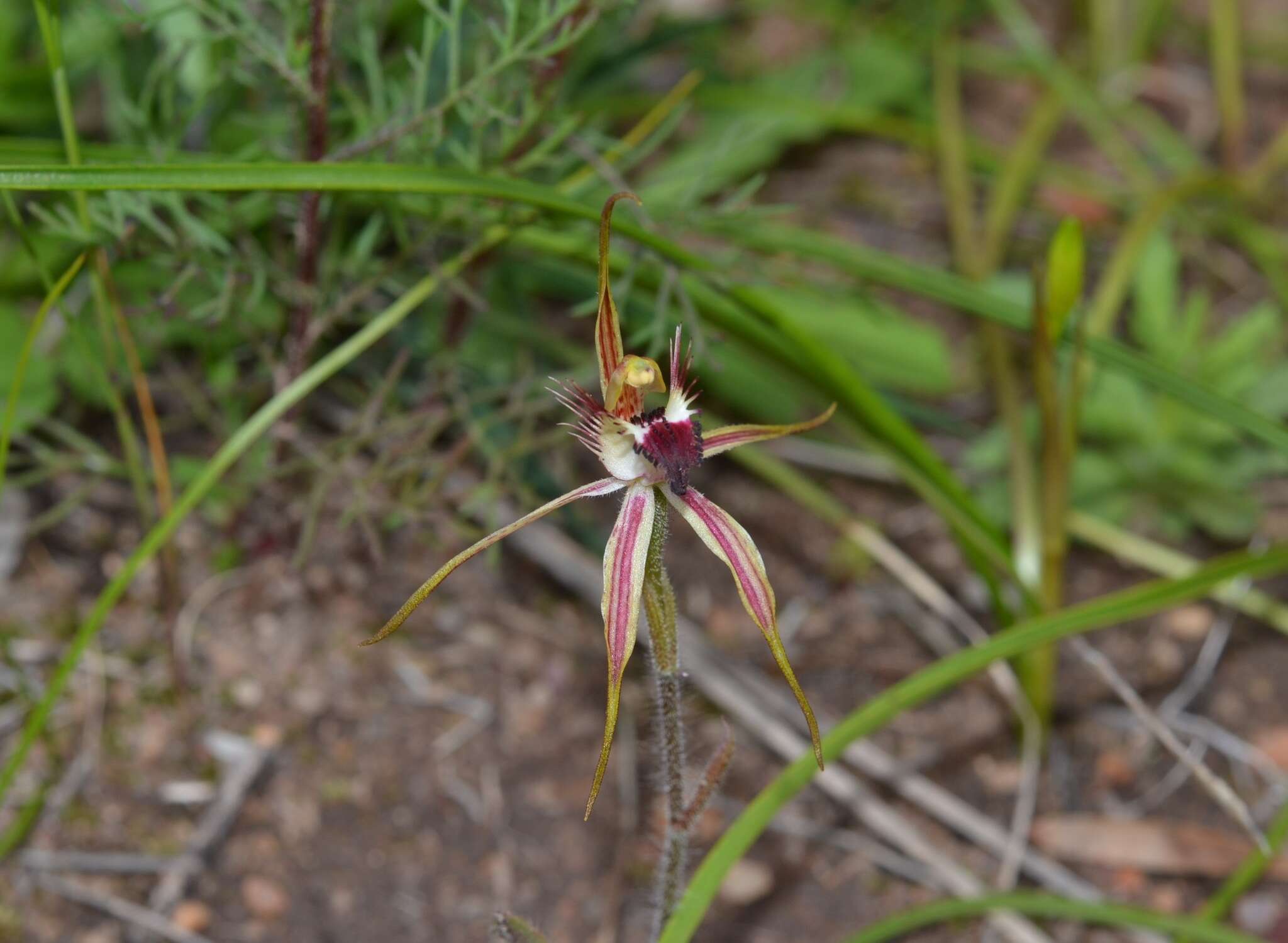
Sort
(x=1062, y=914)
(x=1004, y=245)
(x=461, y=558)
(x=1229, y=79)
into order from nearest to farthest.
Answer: (x=461, y=558)
(x=1062, y=914)
(x=1004, y=245)
(x=1229, y=79)

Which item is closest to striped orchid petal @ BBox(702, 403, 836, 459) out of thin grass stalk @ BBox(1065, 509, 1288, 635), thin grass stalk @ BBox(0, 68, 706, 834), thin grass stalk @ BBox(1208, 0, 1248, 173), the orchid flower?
the orchid flower

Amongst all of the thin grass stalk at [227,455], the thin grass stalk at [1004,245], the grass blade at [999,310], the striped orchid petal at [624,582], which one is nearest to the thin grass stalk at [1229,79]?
the thin grass stalk at [1004,245]

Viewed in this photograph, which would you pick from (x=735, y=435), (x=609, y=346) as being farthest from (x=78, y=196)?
(x=735, y=435)

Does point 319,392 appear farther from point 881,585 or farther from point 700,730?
point 881,585

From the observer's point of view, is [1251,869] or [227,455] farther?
[1251,869]

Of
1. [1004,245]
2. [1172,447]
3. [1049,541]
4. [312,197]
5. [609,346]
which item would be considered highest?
[1004,245]

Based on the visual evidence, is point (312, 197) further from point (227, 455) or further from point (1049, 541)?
point (1049, 541)

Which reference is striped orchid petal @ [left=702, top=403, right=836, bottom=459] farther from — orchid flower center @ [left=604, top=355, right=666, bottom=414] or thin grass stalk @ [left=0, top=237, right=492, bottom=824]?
thin grass stalk @ [left=0, top=237, right=492, bottom=824]
